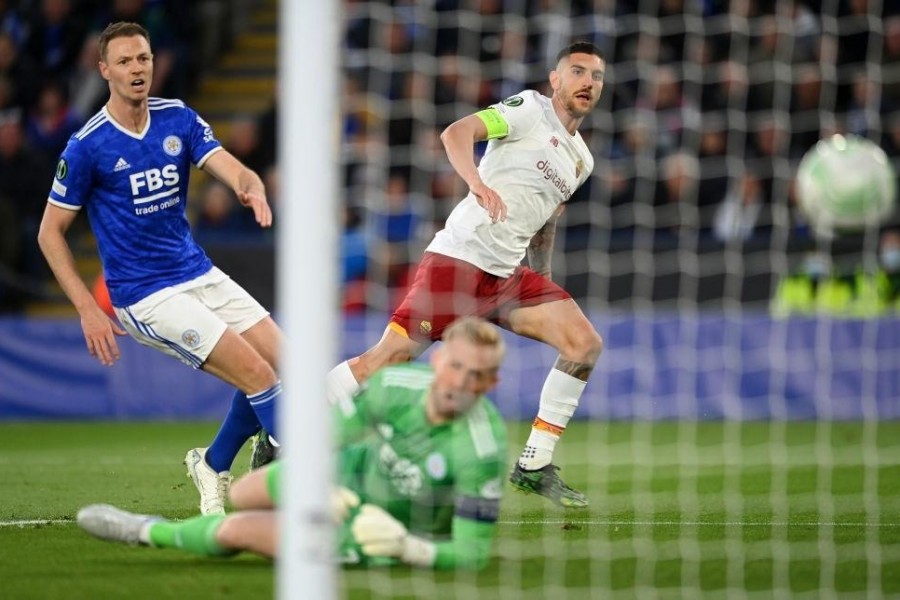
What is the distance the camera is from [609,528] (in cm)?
667

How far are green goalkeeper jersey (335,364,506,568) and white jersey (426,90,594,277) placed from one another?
2.31 m

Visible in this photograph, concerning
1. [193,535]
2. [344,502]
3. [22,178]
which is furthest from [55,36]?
[344,502]

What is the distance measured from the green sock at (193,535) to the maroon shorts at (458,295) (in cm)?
224

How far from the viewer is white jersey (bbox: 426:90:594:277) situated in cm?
748

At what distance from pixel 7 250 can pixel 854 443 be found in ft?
27.7

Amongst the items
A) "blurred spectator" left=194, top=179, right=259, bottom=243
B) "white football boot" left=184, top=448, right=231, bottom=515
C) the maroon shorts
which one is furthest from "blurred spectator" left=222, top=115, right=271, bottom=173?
"white football boot" left=184, top=448, right=231, bottom=515

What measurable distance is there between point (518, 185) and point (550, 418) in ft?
3.99

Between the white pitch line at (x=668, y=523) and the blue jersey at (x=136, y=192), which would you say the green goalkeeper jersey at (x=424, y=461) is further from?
the blue jersey at (x=136, y=192)

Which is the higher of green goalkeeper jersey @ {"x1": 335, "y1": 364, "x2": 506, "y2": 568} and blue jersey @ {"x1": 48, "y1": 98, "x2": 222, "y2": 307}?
blue jersey @ {"x1": 48, "y1": 98, "x2": 222, "y2": 307}

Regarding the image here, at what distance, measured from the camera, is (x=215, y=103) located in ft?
59.0

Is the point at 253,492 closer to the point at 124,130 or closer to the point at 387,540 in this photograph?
the point at 387,540

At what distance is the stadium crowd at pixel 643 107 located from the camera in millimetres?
12867

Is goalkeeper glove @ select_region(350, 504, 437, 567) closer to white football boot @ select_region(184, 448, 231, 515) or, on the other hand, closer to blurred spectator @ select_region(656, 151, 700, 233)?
white football boot @ select_region(184, 448, 231, 515)

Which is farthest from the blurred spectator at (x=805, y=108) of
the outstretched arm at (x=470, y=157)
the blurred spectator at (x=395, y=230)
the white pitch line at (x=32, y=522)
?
the white pitch line at (x=32, y=522)
